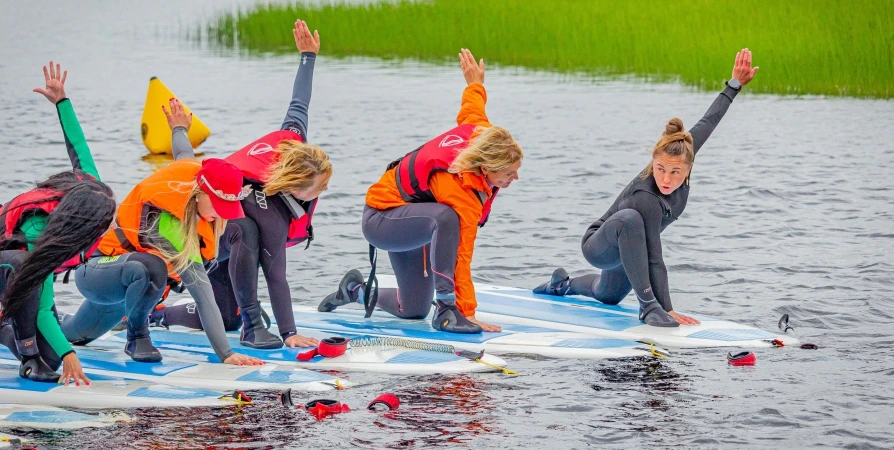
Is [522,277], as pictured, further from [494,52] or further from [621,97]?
[494,52]

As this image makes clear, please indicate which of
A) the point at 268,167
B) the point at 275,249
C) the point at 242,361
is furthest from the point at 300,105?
the point at 242,361

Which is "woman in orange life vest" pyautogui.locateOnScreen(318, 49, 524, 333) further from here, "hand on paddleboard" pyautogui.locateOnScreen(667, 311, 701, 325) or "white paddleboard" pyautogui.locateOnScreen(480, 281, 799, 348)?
"hand on paddleboard" pyautogui.locateOnScreen(667, 311, 701, 325)

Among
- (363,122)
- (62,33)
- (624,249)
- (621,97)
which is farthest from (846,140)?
(62,33)

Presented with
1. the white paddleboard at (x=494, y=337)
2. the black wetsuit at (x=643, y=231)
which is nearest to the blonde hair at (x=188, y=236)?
the white paddleboard at (x=494, y=337)

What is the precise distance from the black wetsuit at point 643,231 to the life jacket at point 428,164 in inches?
32.9

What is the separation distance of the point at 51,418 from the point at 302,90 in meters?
2.76

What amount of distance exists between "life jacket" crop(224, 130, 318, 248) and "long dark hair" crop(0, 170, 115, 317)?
122cm

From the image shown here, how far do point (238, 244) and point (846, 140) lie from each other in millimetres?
12596

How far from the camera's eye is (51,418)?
6.11m

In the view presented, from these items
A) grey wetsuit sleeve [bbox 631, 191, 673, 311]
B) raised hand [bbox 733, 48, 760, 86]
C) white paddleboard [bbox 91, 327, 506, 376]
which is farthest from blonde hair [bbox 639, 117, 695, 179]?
white paddleboard [bbox 91, 327, 506, 376]

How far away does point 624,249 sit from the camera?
791 centimetres

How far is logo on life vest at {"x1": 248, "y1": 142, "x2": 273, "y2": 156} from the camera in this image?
7.37 m

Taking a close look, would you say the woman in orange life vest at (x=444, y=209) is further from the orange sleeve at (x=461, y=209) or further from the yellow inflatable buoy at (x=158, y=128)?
the yellow inflatable buoy at (x=158, y=128)

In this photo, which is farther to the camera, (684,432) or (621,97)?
(621,97)
